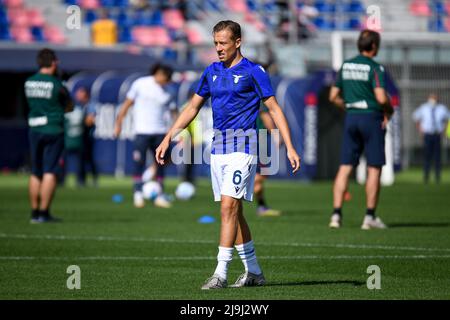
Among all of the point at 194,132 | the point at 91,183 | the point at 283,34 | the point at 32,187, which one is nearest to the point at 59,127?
the point at 32,187

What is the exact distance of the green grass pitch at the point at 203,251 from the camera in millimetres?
10133

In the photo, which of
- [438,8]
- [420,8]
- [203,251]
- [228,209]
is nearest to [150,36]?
[420,8]

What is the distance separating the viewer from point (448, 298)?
9.49 meters

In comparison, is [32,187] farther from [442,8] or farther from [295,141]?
[442,8]

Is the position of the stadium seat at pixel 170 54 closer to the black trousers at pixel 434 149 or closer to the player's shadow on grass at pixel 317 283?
the black trousers at pixel 434 149

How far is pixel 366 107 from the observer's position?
52.4 ft

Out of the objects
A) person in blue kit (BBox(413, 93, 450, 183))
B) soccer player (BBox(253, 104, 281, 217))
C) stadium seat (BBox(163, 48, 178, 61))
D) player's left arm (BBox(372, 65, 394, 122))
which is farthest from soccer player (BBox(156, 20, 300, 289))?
stadium seat (BBox(163, 48, 178, 61))

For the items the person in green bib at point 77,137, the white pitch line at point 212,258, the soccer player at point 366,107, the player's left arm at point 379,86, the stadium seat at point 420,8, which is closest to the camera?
the white pitch line at point 212,258

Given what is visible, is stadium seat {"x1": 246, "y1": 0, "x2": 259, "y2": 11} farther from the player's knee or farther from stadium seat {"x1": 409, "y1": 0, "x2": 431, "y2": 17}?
the player's knee

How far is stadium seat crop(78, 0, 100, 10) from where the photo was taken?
130 feet

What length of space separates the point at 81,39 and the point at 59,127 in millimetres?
21491

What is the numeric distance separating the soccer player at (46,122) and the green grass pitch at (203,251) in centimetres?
64

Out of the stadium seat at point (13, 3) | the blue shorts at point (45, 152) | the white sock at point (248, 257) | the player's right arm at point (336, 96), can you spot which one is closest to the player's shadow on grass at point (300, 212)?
the player's right arm at point (336, 96)

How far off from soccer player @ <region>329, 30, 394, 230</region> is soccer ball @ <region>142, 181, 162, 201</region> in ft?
21.1
